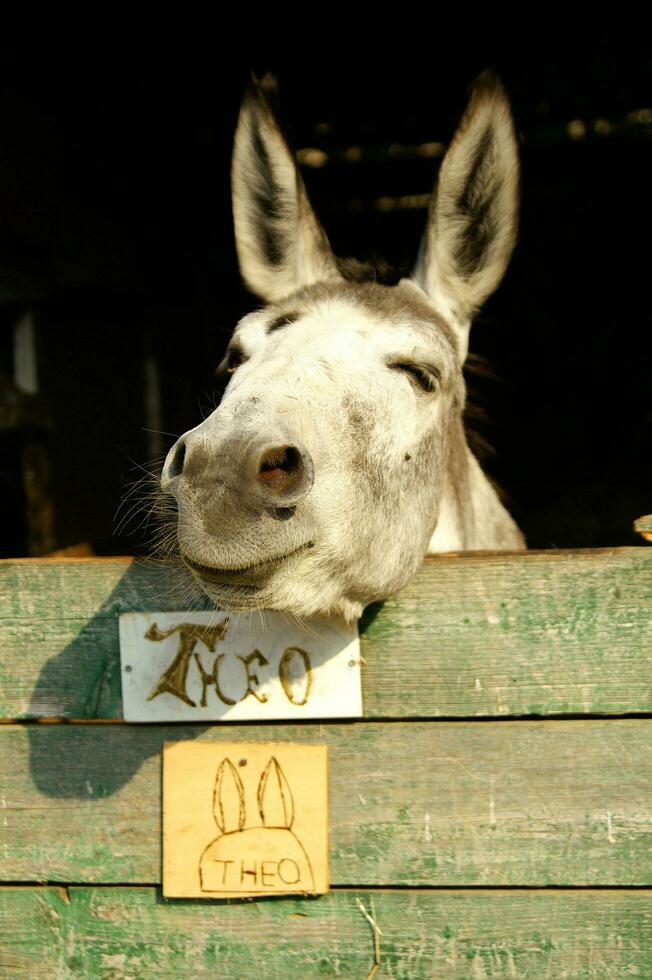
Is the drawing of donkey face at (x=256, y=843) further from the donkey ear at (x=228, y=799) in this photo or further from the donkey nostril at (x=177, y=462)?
the donkey nostril at (x=177, y=462)

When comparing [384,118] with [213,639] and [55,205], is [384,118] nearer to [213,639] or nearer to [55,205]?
[55,205]

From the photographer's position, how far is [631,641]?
1.87 m

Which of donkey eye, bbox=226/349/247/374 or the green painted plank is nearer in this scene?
the green painted plank

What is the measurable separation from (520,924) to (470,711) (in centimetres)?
43

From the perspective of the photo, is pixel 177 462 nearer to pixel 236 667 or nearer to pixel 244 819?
pixel 236 667

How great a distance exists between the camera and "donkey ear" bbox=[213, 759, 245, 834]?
6.33ft

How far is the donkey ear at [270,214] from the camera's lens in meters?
2.62

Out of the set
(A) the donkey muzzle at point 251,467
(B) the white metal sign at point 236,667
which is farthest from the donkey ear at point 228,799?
(A) the donkey muzzle at point 251,467

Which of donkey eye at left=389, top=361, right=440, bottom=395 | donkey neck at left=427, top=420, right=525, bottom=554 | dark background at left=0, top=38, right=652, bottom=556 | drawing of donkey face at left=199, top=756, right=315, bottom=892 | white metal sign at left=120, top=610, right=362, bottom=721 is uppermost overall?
dark background at left=0, top=38, right=652, bottom=556

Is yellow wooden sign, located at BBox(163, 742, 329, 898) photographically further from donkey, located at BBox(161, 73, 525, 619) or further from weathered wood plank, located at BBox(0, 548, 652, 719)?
donkey, located at BBox(161, 73, 525, 619)

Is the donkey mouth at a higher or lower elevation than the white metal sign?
higher

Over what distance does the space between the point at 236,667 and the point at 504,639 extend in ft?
1.91

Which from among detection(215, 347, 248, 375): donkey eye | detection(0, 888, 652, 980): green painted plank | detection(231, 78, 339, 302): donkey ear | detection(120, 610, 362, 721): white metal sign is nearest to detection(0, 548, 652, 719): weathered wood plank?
detection(120, 610, 362, 721): white metal sign

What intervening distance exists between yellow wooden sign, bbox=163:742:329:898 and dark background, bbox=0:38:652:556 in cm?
173
